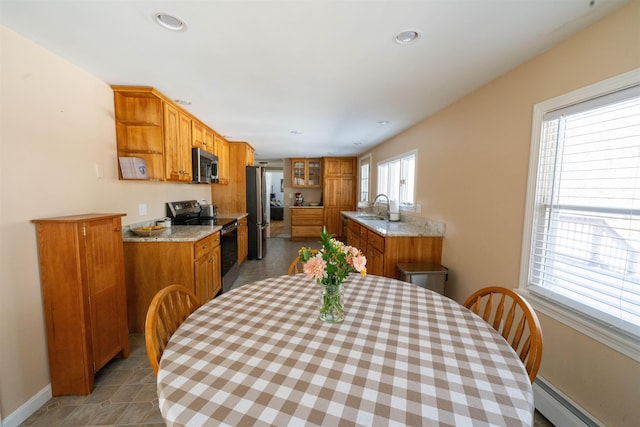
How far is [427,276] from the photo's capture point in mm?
2449

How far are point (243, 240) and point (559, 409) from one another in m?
4.16

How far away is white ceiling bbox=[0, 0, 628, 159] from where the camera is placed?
1.23 meters

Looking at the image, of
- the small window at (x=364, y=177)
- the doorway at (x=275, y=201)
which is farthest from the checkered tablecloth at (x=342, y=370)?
the doorway at (x=275, y=201)

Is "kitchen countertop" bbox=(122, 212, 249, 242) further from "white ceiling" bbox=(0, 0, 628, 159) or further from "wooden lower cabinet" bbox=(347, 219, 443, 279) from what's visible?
"wooden lower cabinet" bbox=(347, 219, 443, 279)

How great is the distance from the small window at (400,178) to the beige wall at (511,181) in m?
0.42

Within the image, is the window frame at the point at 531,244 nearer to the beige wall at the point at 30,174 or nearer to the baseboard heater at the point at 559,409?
the baseboard heater at the point at 559,409

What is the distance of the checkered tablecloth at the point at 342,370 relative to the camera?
0.65 metres

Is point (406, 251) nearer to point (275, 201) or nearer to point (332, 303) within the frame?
point (332, 303)

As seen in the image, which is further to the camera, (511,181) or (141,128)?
(141,128)

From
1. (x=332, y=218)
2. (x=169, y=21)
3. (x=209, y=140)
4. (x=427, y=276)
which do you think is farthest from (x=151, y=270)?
(x=332, y=218)

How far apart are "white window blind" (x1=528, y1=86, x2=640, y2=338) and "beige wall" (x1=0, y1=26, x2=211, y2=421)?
3.22 metres

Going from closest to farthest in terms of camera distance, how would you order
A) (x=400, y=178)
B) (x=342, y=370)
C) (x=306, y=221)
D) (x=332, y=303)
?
(x=342, y=370), (x=332, y=303), (x=400, y=178), (x=306, y=221)

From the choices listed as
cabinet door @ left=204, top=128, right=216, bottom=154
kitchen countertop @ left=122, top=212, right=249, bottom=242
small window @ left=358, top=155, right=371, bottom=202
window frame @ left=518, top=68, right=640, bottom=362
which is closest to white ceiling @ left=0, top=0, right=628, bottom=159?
window frame @ left=518, top=68, right=640, bottom=362

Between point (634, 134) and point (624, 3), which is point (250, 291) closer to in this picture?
point (634, 134)
